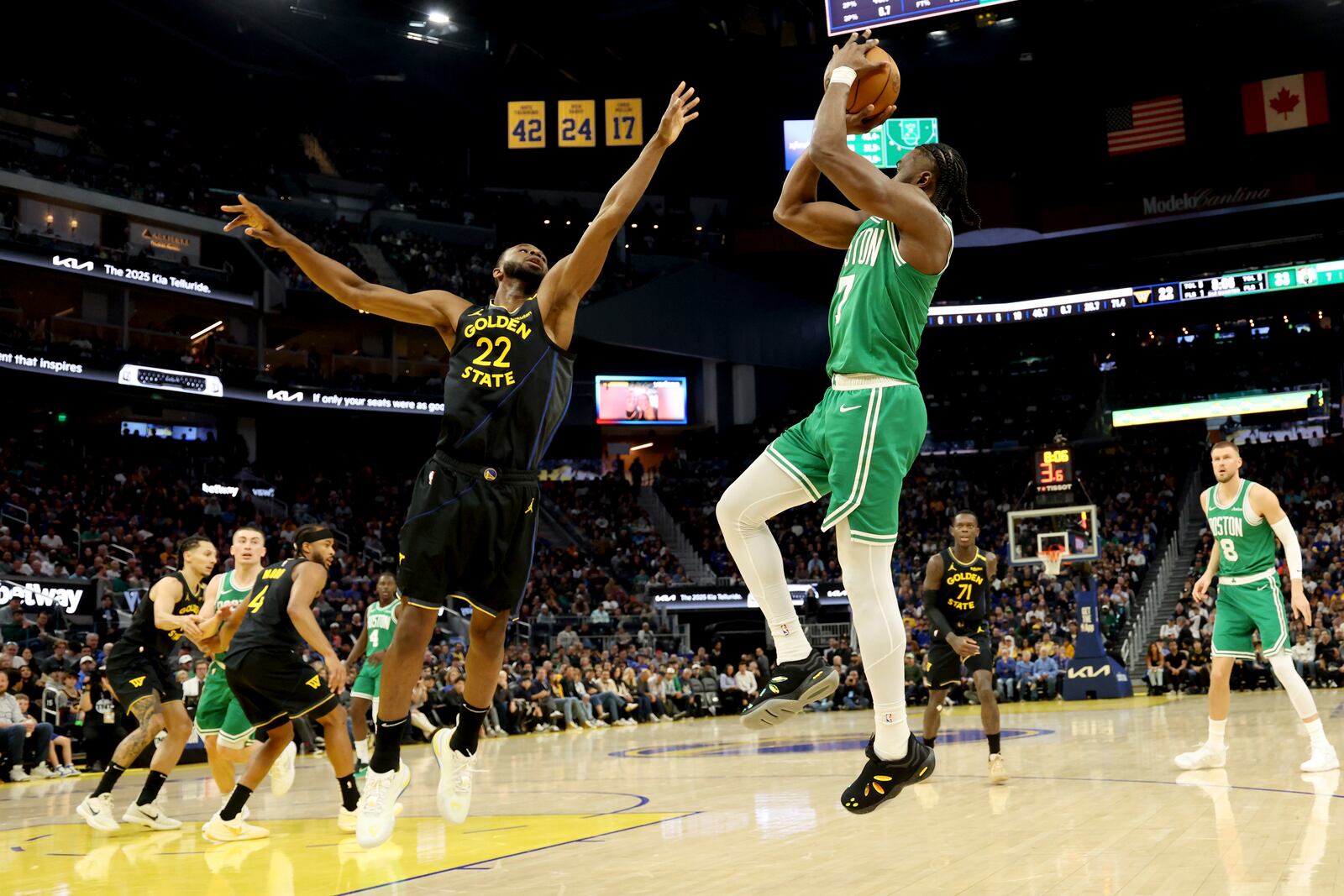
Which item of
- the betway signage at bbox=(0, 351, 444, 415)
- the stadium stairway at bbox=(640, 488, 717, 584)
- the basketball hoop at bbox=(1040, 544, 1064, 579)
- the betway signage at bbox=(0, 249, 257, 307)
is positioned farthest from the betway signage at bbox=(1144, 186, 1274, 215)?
the betway signage at bbox=(0, 249, 257, 307)

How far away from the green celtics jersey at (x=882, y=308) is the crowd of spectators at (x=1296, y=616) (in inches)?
719

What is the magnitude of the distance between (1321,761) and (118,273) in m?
27.3

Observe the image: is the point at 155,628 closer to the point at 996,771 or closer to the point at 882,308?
the point at 996,771

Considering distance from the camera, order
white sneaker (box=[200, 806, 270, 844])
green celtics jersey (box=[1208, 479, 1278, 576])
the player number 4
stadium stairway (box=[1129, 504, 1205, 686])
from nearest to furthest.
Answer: the player number 4 → white sneaker (box=[200, 806, 270, 844]) → green celtics jersey (box=[1208, 479, 1278, 576]) → stadium stairway (box=[1129, 504, 1205, 686])

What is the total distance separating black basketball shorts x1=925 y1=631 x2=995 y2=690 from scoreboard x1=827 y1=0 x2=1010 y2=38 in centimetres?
1630

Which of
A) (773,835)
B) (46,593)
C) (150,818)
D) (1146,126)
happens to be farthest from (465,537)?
(1146,126)

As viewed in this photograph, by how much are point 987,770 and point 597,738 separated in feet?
31.2

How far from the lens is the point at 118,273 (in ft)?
94.5

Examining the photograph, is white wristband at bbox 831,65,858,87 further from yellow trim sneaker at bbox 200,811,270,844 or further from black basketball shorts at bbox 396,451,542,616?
yellow trim sneaker at bbox 200,811,270,844

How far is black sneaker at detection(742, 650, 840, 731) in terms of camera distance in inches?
183

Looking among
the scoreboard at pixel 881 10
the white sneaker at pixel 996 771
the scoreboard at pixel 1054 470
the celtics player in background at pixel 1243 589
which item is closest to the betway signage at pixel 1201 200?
the scoreboard at pixel 1054 470

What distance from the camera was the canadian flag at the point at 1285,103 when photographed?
34.2 meters

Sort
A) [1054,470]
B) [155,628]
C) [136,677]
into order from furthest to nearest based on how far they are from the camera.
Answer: [1054,470] → [155,628] → [136,677]

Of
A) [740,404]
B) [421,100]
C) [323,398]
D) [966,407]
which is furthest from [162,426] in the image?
[966,407]
